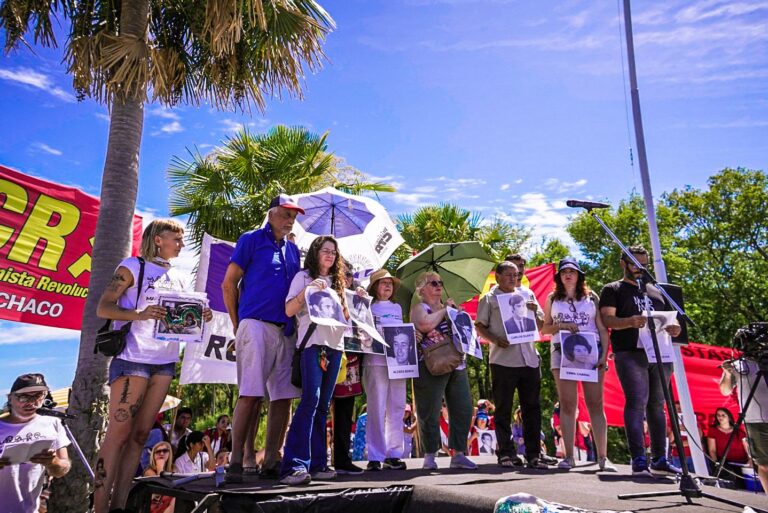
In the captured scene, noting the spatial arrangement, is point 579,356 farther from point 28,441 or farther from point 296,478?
point 28,441

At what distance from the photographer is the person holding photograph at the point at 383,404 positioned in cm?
499

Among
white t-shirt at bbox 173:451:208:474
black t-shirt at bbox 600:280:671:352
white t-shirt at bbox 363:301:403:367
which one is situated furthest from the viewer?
white t-shirt at bbox 173:451:208:474

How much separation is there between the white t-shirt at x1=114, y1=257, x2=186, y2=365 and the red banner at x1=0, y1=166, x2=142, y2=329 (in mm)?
5339

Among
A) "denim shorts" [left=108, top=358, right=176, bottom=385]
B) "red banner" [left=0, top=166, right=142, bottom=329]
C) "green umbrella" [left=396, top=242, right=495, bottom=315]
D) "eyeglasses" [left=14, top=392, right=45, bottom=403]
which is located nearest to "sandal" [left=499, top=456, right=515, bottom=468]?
"green umbrella" [left=396, top=242, right=495, bottom=315]

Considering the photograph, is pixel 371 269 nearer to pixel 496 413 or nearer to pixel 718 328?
pixel 496 413

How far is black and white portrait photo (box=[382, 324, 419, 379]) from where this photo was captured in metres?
5.02

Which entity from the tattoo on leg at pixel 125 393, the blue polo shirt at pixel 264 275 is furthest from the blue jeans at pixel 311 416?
the tattoo on leg at pixel 125 393

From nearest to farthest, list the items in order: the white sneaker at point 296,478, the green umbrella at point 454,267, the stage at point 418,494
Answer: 1. the stage at point 418,494
2. the white sneaker at point 296,478
3. the green umbrella at point 454,267

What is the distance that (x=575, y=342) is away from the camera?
5.33 meters

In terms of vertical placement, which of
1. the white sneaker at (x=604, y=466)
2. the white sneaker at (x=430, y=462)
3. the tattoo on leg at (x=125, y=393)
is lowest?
the white sneaker at (x=604, y=466)

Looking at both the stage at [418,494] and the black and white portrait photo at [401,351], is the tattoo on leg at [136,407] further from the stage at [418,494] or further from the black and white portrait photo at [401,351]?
the black and white portrait photo at [401,351]

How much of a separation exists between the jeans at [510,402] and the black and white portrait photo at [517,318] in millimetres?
324

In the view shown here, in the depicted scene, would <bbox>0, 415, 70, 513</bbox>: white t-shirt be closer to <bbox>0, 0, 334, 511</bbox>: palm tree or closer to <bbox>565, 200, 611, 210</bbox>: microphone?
<bbox>0, 0, 334, 511</bbox>: palm tree

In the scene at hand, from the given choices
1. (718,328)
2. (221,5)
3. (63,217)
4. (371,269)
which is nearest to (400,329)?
(371,269)
